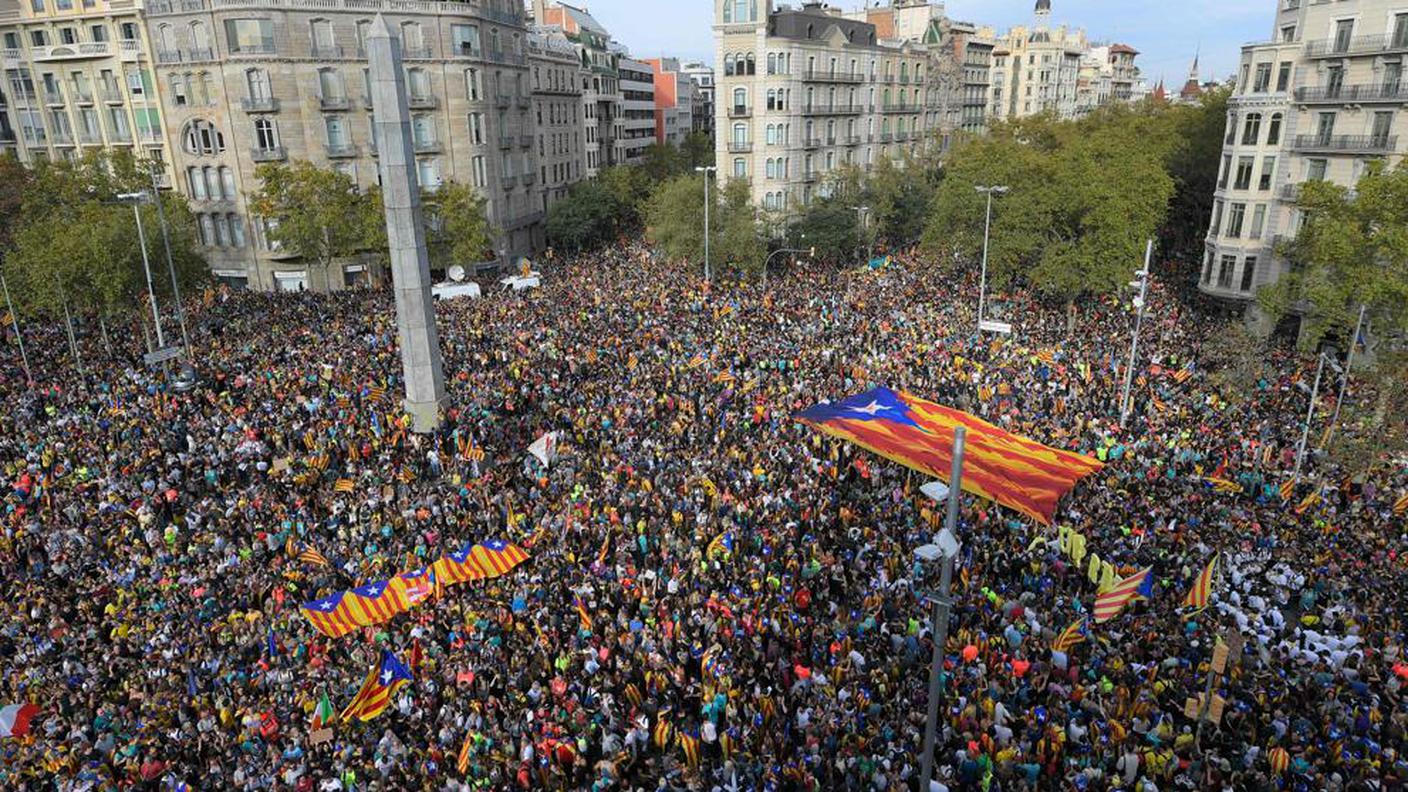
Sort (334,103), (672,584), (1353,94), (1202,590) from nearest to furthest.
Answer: (1202,590)
(672,584)
(1353,94)
(334,103)

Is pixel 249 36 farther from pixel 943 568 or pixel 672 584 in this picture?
pixel 943 568

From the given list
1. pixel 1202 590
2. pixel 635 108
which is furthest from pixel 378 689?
pixel 635 108

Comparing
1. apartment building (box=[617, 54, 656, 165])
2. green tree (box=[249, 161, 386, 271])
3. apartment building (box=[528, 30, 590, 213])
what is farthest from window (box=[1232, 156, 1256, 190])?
apartment building (box=[617, 54, 656, 165])

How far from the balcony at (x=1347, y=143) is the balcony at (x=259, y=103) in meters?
→ 55.2

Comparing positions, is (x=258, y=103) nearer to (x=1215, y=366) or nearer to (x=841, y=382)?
(x=841, y=382)

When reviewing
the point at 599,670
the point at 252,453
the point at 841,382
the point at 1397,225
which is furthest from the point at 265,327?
the point at 1397,225

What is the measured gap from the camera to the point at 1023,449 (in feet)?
78.3

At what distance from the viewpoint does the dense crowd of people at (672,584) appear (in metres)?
14.6

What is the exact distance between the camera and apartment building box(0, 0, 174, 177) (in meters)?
56.2

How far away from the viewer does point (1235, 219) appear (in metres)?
41.8

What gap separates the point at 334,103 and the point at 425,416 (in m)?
34.5

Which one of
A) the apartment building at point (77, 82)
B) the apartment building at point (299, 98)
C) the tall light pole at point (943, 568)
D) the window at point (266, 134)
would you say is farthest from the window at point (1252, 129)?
the apartment building at point (77, 82)

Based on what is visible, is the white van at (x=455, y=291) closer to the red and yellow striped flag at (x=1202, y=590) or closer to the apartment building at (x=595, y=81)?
the red and yellow striped flag at (x=1202, y=590)

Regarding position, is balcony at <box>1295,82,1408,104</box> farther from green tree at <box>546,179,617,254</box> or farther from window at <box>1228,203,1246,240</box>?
green tree at <box>546,179,617,254</box>
